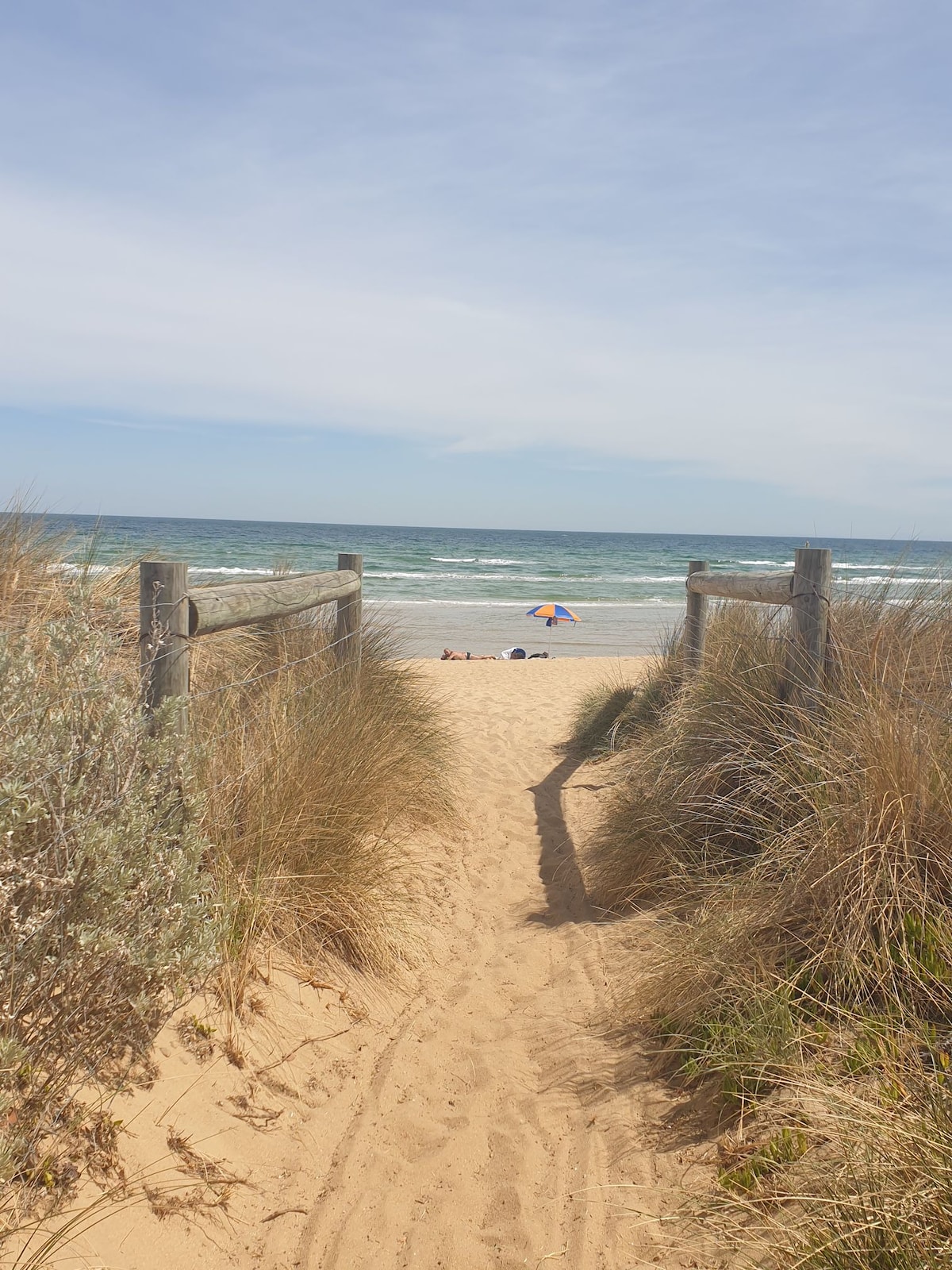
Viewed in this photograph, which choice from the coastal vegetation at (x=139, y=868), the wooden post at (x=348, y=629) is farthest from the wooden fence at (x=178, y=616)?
the wooden post at (x=348, y=629)

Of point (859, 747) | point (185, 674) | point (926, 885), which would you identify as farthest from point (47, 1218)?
point (859, 747)

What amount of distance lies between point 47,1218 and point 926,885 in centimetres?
279

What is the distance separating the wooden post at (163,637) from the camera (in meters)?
3.35

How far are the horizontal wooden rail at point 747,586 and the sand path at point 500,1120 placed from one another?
1.92 meters

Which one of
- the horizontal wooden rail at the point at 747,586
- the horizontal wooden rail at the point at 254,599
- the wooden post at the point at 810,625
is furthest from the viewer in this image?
the horizontal wooden rail at the point at 747,586

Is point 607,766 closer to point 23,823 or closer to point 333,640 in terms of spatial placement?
point 333,640

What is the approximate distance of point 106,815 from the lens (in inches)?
110

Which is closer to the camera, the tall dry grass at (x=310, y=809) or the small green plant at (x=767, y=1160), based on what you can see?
the small green plant at (x=767, y=1160)

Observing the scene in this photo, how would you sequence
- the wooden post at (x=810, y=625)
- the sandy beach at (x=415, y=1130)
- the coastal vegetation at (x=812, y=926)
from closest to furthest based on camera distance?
the coastal vegetation at (x=812, y=926) → the sandy beach at (x=415, y=1130) → the wooden post at (x=810, y=625)

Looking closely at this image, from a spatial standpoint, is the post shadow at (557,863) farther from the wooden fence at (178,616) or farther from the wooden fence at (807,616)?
the wooden fence at (178,616)

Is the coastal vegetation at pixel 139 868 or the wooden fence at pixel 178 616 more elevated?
the wooden fence at pixel 178 616

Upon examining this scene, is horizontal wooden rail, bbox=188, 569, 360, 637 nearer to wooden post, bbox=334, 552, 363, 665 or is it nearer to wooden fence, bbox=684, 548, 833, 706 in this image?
wooden post, bbox=334, 552, 363, 665

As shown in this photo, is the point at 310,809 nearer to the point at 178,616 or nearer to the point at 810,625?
the point at 178,616

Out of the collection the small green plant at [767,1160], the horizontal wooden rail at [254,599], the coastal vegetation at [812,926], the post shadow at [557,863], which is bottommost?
the post shadow at [557,863]
